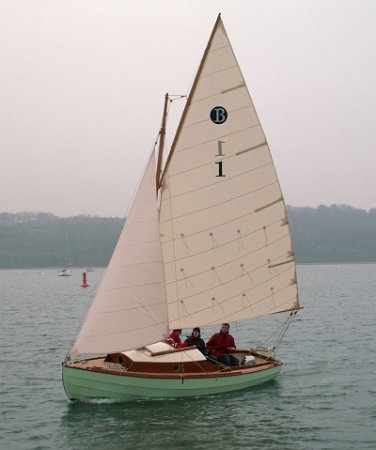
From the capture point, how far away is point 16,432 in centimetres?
2144

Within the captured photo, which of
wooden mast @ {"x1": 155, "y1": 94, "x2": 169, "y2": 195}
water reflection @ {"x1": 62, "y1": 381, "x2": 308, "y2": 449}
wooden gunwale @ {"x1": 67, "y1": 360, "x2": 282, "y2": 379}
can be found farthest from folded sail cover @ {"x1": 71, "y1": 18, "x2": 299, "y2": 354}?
water reflection @ {"x1": 62, "y1": 381, "x2": 308, "y2": 449}

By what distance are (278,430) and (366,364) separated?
12872 mm

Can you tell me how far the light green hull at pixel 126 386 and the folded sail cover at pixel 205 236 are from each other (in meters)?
1.06

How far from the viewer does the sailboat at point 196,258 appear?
22.8 metres

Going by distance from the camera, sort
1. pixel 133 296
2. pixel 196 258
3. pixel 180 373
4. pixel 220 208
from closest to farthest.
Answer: pixel 133 296 → pixel 180 373 → pixel 196 258 → pixel 220 208

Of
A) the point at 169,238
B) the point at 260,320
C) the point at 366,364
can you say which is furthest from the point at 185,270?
the point at 260,320

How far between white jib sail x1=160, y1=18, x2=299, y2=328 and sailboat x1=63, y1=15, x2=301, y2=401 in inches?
1.3

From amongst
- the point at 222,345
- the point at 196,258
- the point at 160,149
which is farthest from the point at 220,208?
the point at 222,345

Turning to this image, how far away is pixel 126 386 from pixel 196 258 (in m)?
4.77

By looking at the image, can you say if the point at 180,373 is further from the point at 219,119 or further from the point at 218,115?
the point at 218,115

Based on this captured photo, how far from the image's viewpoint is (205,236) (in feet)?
80.1

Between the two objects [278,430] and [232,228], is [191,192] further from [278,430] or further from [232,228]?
[278,430]

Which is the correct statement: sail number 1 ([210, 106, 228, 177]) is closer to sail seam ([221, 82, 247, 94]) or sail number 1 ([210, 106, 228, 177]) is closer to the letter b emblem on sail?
the letter b emblem on sail

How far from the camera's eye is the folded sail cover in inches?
895
